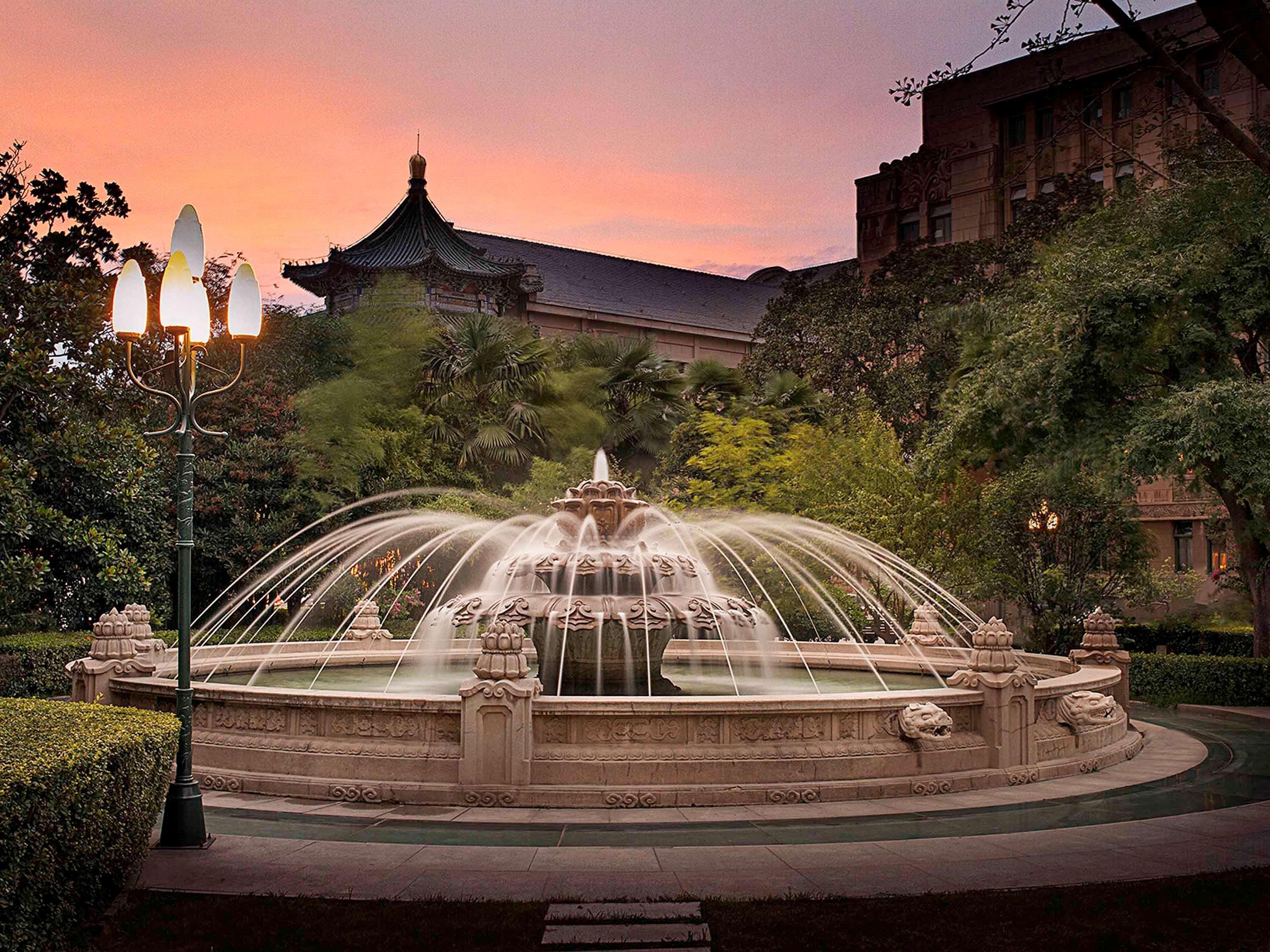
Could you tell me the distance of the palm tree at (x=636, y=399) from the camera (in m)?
43.2

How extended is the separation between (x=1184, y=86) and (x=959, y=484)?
22514 mm

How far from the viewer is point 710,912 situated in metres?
7.86

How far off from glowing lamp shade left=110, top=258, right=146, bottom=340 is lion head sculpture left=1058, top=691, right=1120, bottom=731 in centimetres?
1169

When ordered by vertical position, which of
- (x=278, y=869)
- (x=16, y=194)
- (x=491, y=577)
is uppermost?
(x=16, y=194)

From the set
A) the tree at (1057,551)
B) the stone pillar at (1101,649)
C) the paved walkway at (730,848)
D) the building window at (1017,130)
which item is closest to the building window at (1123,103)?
the building window at (1017,130)

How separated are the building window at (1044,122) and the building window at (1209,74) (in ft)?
20.2

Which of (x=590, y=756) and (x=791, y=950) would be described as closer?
(x=791, y=950)

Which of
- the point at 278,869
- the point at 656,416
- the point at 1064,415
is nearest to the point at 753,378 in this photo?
the point at 656,416

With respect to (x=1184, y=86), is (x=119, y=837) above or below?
below

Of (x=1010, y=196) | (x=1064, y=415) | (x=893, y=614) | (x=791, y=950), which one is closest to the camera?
(x=791, y=950)

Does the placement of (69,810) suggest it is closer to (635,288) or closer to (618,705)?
(618,705)

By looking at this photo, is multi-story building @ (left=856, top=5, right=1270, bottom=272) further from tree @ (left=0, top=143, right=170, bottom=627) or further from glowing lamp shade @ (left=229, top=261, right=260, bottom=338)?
glowing lamp shade @ (left=229, top=261, right=260, bottom=338)

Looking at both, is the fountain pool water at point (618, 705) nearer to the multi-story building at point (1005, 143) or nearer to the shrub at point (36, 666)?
the shrub at point (36, 666)

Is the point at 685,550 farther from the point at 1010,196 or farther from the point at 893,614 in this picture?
the point at 1010,196
